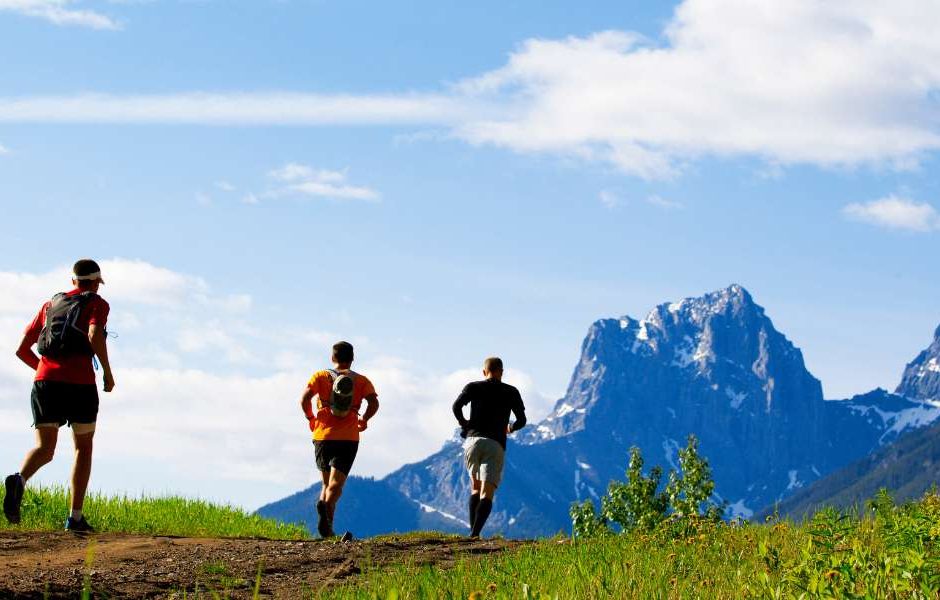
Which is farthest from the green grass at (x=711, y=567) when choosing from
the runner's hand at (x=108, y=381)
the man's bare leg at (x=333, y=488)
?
the runner's hand at (x=108, y=381)

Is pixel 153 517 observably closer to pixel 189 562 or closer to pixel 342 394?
pixel 342 394

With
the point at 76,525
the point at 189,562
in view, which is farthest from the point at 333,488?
the point at 189,562

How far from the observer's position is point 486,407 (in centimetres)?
1714

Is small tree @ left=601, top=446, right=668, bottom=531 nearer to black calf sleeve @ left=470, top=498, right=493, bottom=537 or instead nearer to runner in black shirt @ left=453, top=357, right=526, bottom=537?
black calf sleeve @ left=470, top=498, right=493, bottom=537

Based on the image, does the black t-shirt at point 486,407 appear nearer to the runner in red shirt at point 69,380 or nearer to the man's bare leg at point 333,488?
the man's bare leg at point 333,488

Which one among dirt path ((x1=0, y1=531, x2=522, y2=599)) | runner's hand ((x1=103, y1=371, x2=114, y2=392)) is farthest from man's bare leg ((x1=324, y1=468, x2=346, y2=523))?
runner's hand ((x1=103, y1=371, x2=114, y2=392))

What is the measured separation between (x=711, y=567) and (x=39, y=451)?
8.53 metres

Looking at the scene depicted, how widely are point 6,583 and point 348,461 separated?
643 centimetres

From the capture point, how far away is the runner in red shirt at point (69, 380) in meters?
14.3

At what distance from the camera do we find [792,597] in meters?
6.99

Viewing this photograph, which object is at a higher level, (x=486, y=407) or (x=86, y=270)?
(x=86, y=270)

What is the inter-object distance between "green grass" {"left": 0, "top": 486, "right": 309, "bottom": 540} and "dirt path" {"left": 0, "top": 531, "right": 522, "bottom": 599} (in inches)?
113

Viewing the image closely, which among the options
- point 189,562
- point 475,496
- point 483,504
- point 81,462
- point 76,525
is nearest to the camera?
point 189,562

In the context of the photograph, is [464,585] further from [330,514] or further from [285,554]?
[330,514]
